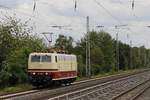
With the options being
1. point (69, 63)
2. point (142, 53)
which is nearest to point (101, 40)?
point (69, 63)

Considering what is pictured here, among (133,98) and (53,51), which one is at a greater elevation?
(53,51)

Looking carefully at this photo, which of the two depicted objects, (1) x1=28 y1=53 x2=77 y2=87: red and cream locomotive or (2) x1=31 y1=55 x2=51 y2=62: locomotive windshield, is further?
(2) x1=31 y1=55 x2=51 y2=62: locomotive windshield

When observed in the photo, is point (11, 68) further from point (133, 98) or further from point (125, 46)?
point (125, 46)

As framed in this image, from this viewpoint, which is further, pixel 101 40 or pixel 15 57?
pixel 101 40

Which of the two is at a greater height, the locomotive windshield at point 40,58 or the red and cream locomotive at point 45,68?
the locomotive windshield at point 40,58

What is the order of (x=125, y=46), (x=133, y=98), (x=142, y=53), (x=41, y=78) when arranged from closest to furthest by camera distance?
1. (x=133, y=98)
2. (x=41, y=78)
3. (x=125, y=46)
4. (x=142, y=53)

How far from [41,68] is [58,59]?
186cm

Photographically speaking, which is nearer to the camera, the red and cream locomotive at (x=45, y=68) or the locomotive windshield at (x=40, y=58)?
the red and cream locomotive at (x=45, y=68)

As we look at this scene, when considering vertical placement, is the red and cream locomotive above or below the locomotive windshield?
below

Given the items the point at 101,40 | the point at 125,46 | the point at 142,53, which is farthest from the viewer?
the point at 142,53

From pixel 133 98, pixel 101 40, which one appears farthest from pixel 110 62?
pixel 133 98

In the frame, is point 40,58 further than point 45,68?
Yes

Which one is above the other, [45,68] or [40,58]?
[40,58]

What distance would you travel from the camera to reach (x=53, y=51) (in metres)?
43.2
